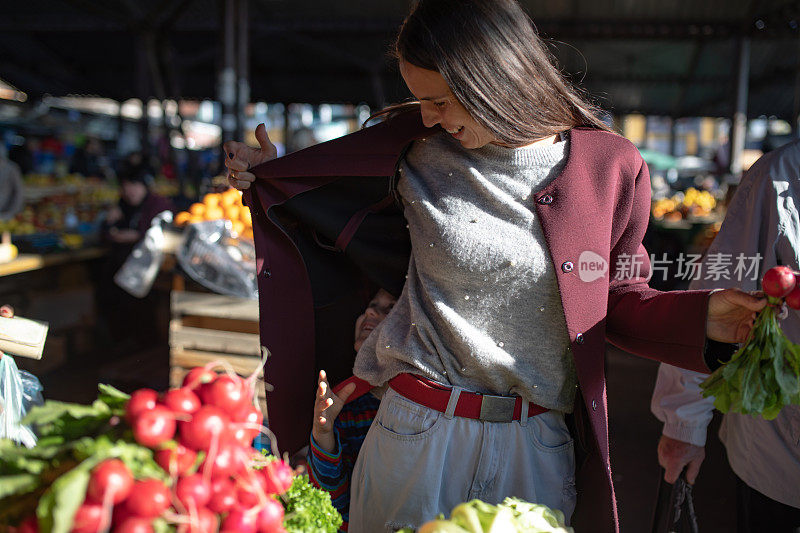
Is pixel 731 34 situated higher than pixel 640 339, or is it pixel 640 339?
pixel 731 34

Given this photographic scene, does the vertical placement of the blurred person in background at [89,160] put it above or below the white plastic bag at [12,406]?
above

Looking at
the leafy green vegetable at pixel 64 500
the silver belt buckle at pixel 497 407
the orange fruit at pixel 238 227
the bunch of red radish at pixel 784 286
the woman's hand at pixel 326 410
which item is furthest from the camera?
the orange fruit at pixel 238 227

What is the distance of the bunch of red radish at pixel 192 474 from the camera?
2.82 ft

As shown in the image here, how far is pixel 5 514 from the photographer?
3.17 ft

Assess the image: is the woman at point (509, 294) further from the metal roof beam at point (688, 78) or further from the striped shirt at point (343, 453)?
the metal roof beam at point (688, 78)

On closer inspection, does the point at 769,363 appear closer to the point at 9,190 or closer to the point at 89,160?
the point at 9,190

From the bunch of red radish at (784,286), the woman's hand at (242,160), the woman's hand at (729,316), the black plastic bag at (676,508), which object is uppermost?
the woman's hand at (242,160)

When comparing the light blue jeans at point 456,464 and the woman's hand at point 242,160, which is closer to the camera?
the light blue jeans at point 456,464

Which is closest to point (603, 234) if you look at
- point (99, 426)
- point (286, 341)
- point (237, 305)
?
point (286, 341)

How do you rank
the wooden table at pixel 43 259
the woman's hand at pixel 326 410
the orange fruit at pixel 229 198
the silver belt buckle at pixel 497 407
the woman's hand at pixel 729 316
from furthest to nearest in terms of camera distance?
the wooden table at pixel 43 259
the orange fruit at pixel 229 198
the woman's hand at pixel 326 410
the silver belt buckle at pixel 497 407
the woman's hand at pixel 729 316

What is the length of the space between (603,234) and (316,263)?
828 mm

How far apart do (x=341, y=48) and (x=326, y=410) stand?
12.0m

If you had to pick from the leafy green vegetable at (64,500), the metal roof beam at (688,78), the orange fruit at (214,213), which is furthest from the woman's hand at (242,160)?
the metal roof beam at (688,78)

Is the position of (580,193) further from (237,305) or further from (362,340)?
(237,305)
